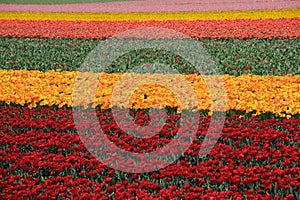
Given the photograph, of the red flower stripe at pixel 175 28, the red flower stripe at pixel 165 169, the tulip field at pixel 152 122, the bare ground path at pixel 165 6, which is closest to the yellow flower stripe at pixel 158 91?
the tulip field at pixel 152 122

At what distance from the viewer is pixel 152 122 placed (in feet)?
22.4

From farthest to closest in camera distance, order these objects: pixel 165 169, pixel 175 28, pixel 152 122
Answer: pixel 175 28, pixel 152 122, pixel 165 169

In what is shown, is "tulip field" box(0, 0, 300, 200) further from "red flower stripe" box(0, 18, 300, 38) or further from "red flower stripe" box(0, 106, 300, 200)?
"red flower stripe" box(0, 18, 300, 38)

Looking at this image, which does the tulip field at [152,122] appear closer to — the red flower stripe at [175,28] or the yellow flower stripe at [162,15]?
the red flower stripe at [175,28]

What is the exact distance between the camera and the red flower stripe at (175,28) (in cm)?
1427

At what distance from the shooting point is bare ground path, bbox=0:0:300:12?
2172 centimetres

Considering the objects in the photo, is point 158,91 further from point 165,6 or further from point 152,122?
point 165,6

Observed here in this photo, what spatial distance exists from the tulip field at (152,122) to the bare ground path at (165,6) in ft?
29.4

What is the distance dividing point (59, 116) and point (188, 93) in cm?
232

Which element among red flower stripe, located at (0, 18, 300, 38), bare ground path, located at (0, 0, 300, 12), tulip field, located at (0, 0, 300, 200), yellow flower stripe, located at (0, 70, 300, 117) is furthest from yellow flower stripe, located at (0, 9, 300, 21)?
yellow flower stripe, located at (0, 70, 300, 117)

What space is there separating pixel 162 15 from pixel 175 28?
16.7ft

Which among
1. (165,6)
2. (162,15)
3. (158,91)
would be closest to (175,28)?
(162,15)

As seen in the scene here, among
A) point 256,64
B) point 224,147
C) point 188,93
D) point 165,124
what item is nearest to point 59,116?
point 165,124

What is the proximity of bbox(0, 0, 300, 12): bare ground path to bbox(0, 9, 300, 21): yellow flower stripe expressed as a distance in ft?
3.67
